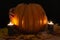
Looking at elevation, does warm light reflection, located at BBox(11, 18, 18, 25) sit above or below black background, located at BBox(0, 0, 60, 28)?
below

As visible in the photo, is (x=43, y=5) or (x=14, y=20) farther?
(x=43, y=5)

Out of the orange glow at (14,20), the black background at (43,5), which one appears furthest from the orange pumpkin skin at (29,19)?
the black background at (43,5)

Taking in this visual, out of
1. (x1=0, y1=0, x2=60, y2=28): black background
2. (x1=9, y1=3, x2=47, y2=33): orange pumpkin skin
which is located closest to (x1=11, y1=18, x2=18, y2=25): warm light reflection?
(x1=9, y1=3, x2=47, y2=33): orange pumpkin skin

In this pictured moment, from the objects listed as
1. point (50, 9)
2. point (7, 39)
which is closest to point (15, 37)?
point (7, 39)

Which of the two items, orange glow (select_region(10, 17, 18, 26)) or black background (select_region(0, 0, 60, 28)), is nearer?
orange glow (select_region(10, 17, 18, 26))

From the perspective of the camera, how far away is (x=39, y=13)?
→ 1.28 meters

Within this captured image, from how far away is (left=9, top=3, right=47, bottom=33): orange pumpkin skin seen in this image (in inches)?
49.0

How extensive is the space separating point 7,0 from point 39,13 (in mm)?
442

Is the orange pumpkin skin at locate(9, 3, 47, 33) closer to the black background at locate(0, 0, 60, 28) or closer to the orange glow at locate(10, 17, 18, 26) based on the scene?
the orange glow at locate(10, 17, 18, 26)

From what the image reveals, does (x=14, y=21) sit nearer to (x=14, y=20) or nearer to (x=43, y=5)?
(x=14, y=20)

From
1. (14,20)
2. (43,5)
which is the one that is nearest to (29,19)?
(14,20)

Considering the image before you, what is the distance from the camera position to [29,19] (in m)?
1.24

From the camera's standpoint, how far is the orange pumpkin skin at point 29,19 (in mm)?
1244

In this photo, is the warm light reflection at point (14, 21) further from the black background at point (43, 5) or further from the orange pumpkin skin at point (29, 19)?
the black background at point (43, 5)
